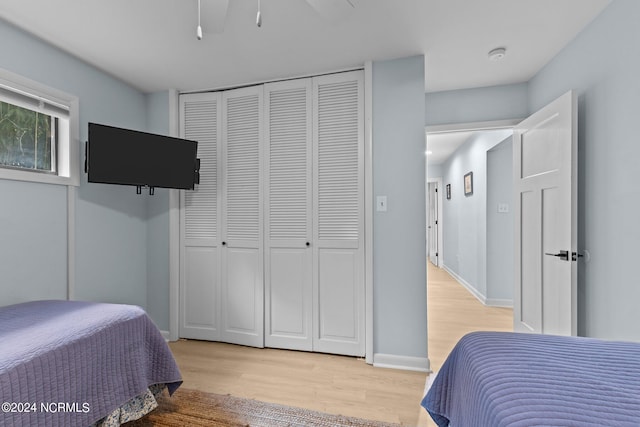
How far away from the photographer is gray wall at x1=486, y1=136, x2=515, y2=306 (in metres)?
4.30

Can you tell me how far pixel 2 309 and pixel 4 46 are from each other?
65.1 inches

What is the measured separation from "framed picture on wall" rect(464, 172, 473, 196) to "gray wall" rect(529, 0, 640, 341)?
2.95 meters

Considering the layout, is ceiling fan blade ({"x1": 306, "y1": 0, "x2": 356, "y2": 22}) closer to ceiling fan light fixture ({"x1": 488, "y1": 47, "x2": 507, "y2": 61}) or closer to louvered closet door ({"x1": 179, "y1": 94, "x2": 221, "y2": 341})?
ceiling fan light fixture ({"x1": 488, "y1": 47, "x2": 507, "y2": 61})

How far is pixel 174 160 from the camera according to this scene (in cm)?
274

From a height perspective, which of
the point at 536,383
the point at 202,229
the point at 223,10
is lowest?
the point at 536,383

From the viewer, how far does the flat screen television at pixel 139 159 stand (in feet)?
7.61

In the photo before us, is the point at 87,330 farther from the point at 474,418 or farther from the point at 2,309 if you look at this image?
the point at 474,418

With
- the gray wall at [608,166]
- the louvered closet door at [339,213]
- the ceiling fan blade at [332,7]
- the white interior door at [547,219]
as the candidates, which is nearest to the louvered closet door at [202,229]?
the louvered closet door at [339,213]

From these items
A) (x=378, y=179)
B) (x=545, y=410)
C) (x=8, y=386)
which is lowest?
(x=8, y=386)

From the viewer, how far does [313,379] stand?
2338 millimetres

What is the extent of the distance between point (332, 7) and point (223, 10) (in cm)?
57

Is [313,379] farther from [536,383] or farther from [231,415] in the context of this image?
[536,383]

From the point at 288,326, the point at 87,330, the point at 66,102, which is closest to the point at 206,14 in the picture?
the point at 66,102

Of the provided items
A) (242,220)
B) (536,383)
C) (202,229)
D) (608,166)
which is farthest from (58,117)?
(608,166)
